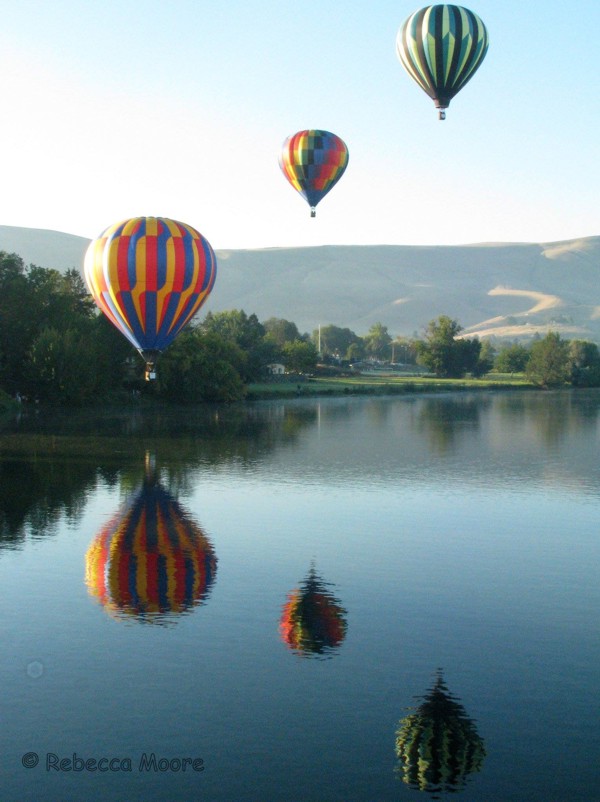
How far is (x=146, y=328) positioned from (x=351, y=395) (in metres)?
65.6

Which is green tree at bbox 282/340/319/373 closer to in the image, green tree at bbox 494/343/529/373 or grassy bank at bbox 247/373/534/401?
grassy bank at bbox 247/373/534/401

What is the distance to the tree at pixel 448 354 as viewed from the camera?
542 feet

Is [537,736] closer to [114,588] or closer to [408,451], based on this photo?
[114,588]

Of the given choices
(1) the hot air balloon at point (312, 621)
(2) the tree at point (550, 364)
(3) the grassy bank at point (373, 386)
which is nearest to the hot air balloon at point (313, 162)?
(3) the grassy bank at point (373, 386)

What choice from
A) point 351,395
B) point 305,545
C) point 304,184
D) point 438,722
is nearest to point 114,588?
point 305,545

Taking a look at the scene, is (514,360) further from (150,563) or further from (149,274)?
(150,563)

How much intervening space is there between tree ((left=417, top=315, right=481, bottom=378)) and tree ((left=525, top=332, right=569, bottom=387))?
1450cm

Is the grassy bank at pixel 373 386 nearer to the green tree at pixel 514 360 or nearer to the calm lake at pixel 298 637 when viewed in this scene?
the green tree at pixel 514 360

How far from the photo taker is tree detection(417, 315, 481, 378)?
165m

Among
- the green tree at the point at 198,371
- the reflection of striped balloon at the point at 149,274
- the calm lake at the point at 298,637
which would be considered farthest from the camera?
the green tree at the point at 198,371

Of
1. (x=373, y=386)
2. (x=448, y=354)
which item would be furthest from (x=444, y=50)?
(x=448, y=354)

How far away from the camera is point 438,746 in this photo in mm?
16672

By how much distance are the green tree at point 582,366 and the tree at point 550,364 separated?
92 centimetres

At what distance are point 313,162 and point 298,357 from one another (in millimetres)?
73383
